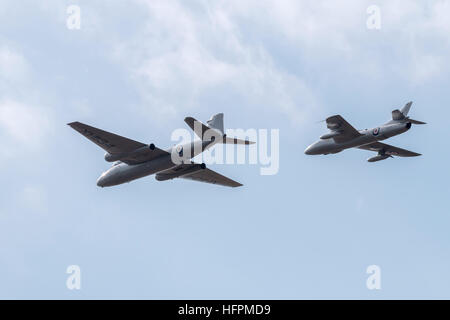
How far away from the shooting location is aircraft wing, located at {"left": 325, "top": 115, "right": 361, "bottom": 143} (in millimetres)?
63619

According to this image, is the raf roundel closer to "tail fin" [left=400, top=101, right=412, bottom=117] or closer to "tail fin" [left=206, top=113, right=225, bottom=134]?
"tail fin" [left=400, top=101, right=412, bottom=117]

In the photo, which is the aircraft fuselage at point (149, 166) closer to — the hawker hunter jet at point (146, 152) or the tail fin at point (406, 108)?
the hawker hunter jet at point (146, 152)

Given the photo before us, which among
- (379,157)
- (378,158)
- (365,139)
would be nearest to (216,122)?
(365,139)

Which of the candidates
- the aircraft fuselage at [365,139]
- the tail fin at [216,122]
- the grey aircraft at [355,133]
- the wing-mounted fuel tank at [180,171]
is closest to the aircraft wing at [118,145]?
the wing-mounted fuel tank at [180,171]

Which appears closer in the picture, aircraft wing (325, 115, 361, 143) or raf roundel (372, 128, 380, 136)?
raf roundel (372, 128, 380, 136)

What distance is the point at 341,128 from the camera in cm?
6406

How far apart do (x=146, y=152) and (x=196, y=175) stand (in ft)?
31.4

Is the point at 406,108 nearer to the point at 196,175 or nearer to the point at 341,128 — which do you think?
the point at 341,128

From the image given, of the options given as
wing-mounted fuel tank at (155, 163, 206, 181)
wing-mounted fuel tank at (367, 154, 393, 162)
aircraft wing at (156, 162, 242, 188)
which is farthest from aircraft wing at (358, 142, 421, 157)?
wing-mounted fuel tank at (155, 163, 206, 181)

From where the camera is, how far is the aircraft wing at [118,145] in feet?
171

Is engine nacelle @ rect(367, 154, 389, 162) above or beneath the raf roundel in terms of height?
beneath

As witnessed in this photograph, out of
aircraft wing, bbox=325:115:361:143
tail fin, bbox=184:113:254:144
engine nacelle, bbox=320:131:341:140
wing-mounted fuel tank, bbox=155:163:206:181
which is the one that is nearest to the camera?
tail fin, bbox=184:113:254:144
